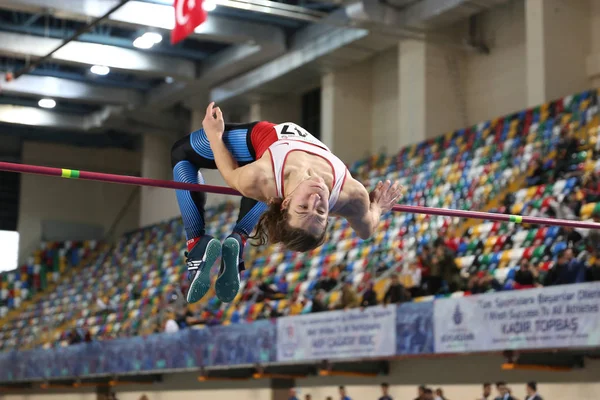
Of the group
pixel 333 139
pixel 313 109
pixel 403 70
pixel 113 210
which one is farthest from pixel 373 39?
pixel 113 210

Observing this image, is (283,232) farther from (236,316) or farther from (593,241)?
(236,316)

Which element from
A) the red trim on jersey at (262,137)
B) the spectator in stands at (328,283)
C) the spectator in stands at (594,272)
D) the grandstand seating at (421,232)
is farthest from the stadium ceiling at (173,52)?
the red trim on jersey at (262,137)

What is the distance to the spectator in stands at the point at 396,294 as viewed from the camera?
12867 mm

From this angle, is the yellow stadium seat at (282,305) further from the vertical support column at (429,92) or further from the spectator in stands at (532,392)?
the spectator in stands at (532,392)

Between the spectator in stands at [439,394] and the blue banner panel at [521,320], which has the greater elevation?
the blue banner panel at [521,320]

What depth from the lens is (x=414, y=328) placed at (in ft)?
41.0

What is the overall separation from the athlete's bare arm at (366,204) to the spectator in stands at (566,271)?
18.6ft

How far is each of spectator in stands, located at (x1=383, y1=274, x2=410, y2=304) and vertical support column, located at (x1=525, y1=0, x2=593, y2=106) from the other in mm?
5234

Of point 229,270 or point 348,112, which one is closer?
point 229,270

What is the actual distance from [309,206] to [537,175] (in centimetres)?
1049

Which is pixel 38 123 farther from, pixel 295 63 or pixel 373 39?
pixel 373 39

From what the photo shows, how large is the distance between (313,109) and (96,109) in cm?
709

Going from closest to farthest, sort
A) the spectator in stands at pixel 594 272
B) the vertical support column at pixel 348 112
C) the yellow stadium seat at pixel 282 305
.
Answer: the spectator in stands at pixel 594 272, the yellow stadium seat at pixel 282 305, the vertical support column at pixel 348 112

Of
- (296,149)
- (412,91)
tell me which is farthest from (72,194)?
(296,149)
